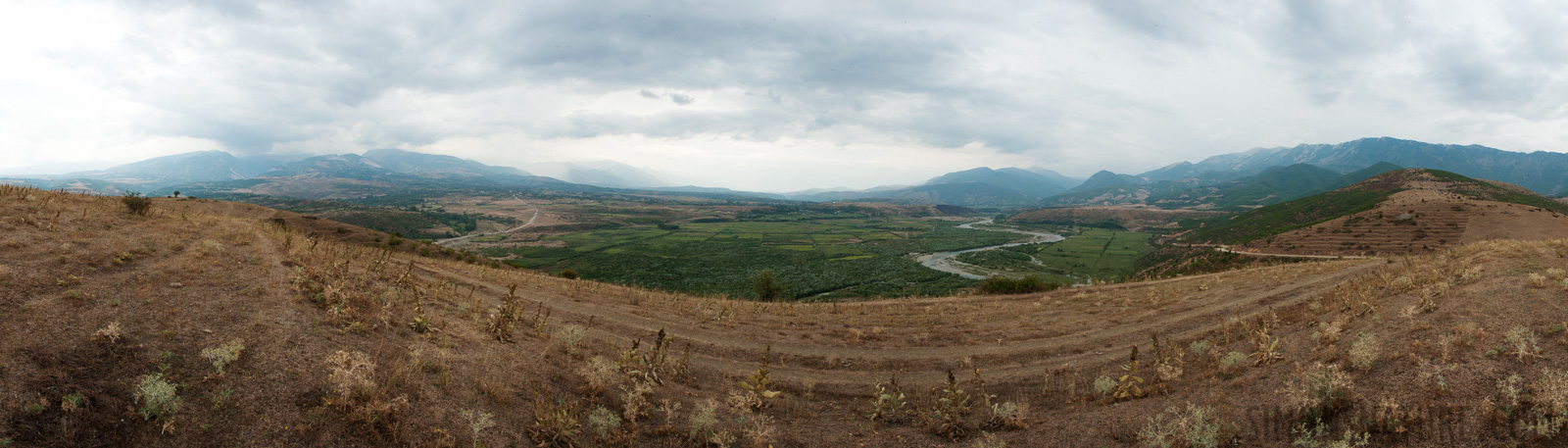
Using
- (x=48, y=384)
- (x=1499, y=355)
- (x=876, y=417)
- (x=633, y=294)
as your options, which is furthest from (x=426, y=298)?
(x=1499, y=355)

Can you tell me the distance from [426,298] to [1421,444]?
18547 millimetres

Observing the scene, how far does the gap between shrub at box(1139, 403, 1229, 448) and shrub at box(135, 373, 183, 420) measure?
12757 millimetres

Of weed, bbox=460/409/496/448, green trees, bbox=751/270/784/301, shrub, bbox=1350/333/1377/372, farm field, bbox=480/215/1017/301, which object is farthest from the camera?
farm field, bbox=480/215/1017/301

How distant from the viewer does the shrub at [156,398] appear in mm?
5867

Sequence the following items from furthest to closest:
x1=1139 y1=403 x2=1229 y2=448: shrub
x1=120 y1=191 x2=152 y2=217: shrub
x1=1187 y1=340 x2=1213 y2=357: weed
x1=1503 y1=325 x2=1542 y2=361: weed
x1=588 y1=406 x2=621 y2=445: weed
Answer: x1=120 y1=191 x2=152 y2=217: shrub
x1=1187 y1=340 x2=1213 y2=357: weed
x1=588 y1=406 x2=621 y2=445: weed
x1=1503 y1=325 x2=1542 y2=361: weed
x1=1139 y1=403 x2=1229 y2=448: shrub

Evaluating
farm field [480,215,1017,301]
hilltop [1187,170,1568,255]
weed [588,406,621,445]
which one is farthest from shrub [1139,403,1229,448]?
farm field [480,215,1017,301]

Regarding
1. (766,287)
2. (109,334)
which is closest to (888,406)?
(109,334)

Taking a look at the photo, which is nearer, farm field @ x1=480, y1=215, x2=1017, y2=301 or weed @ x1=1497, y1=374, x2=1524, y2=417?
weed @ x1=1497, y1=374, x2=1524, y2=417

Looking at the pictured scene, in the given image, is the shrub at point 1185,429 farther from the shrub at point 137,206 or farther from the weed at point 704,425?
the shrub at point 137,206

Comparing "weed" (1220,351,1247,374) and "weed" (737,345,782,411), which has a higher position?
"weed" (1220,351,1247,374)

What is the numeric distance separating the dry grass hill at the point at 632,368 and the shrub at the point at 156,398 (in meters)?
0.02

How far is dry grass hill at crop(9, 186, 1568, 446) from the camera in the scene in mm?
6344

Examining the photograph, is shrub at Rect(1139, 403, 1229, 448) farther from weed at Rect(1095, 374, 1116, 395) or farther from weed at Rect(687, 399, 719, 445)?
weed at Rect(687, 399, 719, 445)

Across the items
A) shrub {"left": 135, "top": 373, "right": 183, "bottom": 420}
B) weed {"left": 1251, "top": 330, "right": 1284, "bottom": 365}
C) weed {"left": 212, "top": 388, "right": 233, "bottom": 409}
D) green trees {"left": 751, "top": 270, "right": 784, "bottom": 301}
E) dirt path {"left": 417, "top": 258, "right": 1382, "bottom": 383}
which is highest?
shrub {"left": 135, "top": 373, "right": 183, "bottom": 420}
